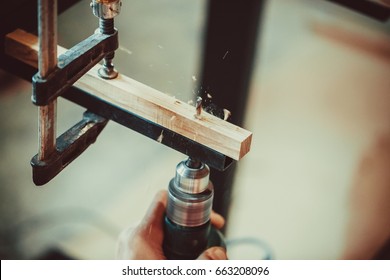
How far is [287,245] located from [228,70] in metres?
0.42

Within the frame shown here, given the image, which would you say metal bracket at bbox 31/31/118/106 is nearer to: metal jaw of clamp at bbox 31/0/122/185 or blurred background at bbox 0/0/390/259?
metal jaw of clamp at bbox 31/0/122/185

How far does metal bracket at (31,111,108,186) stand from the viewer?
68 centimetres

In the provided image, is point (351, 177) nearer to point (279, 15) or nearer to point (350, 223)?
point (350, 223)

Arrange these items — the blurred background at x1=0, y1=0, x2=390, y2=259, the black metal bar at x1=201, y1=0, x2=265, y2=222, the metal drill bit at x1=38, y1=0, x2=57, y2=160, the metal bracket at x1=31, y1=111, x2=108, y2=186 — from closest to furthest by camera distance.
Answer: the metal drill bit at x1=38, y1=0, x2=57, y2=160
the metal bracket at x1=31, y1=111, x2=108, y2=186
the black metal bar at x1=201, y1=0, x2=265, y2=222
the blurred background at x1=0, y1=0, x2=390, y2=259

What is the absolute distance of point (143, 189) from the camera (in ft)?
4.52

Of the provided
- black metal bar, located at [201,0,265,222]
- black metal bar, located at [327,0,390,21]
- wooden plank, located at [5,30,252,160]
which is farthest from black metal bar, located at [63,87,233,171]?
black metal bar, located at [327,0,390,21]

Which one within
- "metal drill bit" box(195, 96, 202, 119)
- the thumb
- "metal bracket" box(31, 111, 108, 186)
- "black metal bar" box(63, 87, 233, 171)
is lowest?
the thumb

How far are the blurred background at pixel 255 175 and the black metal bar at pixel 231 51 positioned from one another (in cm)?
5

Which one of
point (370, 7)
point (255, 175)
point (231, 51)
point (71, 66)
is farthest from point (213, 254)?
point (370, 7)

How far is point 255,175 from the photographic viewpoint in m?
1.36

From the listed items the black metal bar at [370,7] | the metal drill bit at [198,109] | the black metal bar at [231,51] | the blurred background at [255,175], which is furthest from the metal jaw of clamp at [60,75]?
the black metal bar at [370,7]

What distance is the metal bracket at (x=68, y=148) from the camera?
68 cm

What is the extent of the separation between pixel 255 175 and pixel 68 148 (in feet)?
2.29

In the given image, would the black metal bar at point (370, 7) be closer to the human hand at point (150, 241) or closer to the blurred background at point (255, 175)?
the blurred background at point (255, 175)
